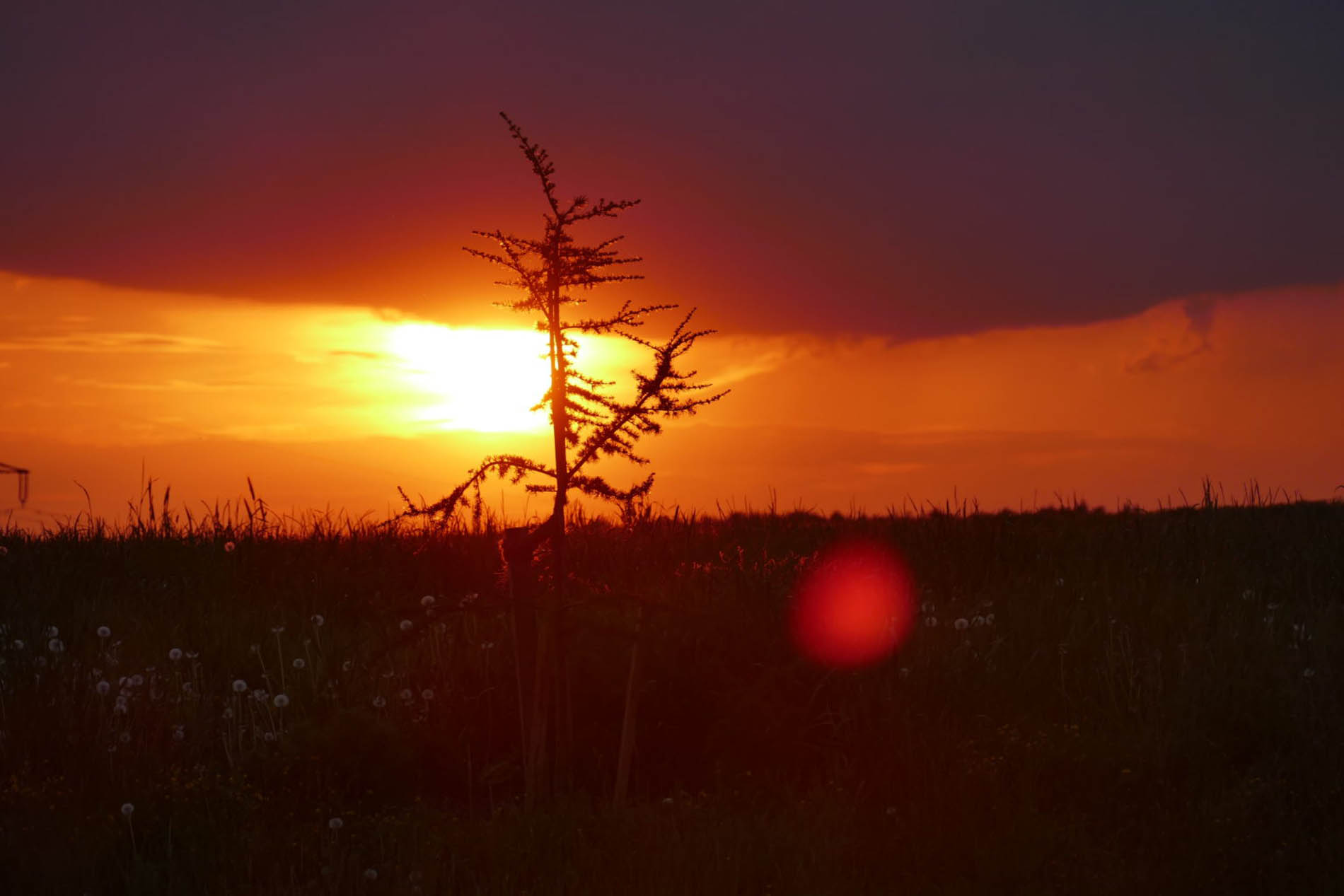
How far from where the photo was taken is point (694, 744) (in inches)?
304

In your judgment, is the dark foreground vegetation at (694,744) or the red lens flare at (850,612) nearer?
the dark foreground vegetation at (694,744)

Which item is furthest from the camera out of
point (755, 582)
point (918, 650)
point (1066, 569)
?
point (1066, 569)

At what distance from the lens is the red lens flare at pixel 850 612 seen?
8.24m

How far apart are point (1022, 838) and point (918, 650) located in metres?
2.18

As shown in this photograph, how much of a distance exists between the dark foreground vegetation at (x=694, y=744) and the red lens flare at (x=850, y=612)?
0.55 ft

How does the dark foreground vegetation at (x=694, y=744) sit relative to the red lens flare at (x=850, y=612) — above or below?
below

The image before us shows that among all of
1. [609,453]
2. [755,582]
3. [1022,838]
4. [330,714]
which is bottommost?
[1022,838]

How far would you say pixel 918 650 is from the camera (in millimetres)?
8281

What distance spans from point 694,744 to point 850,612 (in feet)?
6.26

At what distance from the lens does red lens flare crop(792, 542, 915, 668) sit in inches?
324

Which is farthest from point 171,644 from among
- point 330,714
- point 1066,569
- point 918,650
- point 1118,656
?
point 1066,569

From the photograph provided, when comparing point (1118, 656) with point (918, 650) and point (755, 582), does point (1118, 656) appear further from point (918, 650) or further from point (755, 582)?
point (755, 582)

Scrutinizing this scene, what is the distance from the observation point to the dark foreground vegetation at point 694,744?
6.02 meters

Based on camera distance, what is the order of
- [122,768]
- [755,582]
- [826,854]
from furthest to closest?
[755,582] → [122,768] → [826,854]
